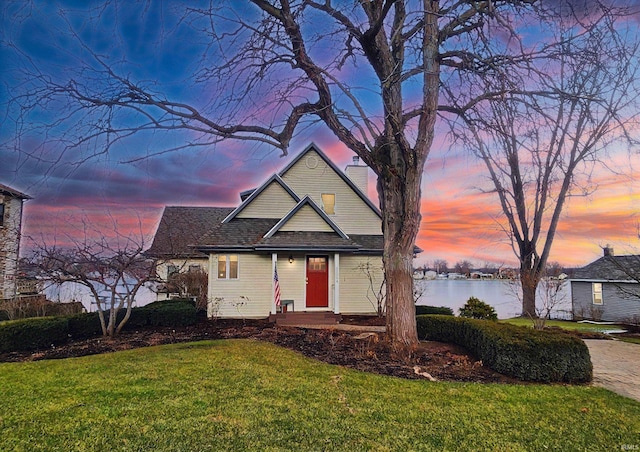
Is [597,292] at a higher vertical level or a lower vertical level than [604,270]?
lower

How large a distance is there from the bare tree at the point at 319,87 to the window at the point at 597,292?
2208 cm

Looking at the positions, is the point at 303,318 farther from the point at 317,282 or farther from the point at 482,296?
the point at 482,296

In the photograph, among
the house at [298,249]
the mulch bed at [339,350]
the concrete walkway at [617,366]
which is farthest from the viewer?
the house at [298,249]

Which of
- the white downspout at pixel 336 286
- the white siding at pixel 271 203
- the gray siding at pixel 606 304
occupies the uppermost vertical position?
the white siding at pixel 271 203

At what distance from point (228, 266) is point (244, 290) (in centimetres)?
122

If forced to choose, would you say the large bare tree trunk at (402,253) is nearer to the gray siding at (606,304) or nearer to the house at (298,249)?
the house at (298,249)

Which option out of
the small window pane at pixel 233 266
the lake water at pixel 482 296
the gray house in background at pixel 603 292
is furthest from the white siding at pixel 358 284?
the gray house in background at pixel 603 292

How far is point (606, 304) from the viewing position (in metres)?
23.2

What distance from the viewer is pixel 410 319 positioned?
8.47 meters

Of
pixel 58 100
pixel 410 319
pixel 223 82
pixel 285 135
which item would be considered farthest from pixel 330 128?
pixel 58 100

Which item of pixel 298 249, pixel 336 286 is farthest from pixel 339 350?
pixel 336 286

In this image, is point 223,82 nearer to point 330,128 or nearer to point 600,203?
point 330,128

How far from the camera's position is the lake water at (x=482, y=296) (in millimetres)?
18703

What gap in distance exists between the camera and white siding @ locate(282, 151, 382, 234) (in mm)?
18484
